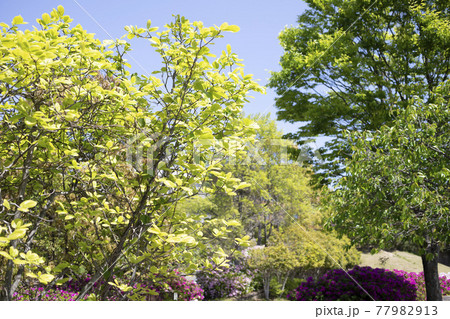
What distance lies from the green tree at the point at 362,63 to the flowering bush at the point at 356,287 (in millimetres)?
3009

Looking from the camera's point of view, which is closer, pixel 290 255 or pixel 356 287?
pixel 356 287

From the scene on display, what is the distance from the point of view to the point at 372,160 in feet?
17.9

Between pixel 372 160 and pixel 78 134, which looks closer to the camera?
pixel 78 134

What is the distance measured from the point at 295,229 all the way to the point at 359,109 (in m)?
6.72

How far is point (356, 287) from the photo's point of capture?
881 cm

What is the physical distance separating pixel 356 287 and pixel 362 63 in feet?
21.8

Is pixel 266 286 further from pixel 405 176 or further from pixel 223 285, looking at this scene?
pixel 405 176

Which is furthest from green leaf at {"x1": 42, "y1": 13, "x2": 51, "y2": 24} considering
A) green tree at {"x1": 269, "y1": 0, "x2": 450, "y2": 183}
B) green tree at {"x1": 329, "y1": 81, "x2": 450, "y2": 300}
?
green tree at {"x1": 269, "y1": 0, "x2": 450, "y2": 183}

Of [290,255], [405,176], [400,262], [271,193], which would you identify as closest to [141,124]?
[405,176]

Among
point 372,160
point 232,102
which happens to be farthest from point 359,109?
point 232,102

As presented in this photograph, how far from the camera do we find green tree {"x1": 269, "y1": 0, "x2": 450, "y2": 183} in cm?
933

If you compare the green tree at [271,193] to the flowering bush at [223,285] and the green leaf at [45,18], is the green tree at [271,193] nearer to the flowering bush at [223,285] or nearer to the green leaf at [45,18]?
the flowering bush at [223,285]

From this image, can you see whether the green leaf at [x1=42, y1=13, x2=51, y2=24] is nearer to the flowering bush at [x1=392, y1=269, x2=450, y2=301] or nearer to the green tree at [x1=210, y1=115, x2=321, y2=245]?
the flowering bush at [x1=392, y1=269, x2=450, y2=301]
